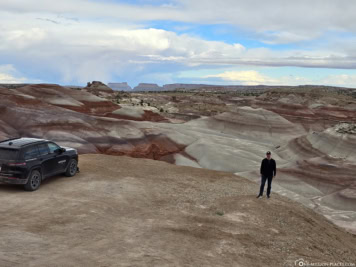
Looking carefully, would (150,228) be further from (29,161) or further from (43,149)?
(43,149)

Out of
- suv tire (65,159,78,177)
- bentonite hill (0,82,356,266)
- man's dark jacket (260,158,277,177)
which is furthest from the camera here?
suv tire (65,159,78,177)

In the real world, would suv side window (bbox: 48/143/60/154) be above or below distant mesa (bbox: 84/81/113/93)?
below

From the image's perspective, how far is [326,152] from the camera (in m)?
39.5

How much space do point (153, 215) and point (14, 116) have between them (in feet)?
109

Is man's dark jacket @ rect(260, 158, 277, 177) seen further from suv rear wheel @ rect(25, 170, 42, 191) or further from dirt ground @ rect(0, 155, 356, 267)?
suv rear wheel @ rect(25, 170, 42, 191)

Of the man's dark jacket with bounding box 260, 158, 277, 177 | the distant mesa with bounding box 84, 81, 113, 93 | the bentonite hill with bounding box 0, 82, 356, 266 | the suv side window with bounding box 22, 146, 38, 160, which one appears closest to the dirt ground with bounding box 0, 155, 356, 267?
the bentonite hill with bounding box 0, 82, 356, 266

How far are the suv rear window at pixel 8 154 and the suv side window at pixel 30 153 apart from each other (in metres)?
0.34

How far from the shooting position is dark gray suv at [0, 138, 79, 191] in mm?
14531

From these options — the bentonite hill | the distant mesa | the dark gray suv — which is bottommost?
the bentonite hill

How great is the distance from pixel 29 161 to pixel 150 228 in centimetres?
655

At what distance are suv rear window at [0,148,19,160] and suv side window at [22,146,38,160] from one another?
34 cm

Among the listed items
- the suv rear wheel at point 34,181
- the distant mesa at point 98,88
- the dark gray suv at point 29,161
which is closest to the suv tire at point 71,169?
the dark gray suv at point 29,161

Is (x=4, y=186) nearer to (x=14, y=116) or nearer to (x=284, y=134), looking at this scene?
(x=14, y=116)

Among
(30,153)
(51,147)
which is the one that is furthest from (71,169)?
(30,153)
